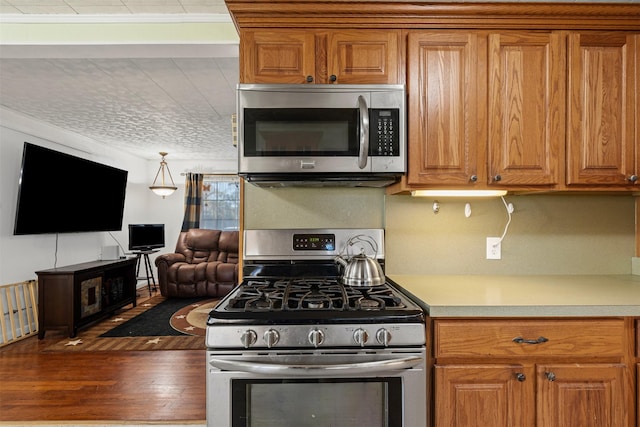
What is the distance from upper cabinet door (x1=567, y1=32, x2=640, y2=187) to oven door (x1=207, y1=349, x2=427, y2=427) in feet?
4.00

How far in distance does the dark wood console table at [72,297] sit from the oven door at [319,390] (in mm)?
3203

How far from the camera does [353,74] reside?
1.77 meters

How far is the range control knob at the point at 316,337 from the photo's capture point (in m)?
1.30

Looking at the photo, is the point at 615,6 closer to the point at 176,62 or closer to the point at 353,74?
the point at 353,74

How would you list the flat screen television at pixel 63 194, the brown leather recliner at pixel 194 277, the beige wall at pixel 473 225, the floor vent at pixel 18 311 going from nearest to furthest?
1. the beige wall at pixel 473 225
2. the floor vent at pixel 18 311
3. the flat screen television at pixel 63 194
4. the brown leather recliner at pixel 194 277

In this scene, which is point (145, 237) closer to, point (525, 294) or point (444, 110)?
point (444, 110)

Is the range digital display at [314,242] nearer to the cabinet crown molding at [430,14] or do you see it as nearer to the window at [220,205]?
the cabinet crown molding at [430,14]

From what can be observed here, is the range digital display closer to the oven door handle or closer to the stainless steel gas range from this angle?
the stainless steel gas range

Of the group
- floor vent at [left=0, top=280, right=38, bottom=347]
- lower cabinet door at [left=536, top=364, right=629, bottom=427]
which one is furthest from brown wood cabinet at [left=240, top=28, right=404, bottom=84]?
floor vent at [left=0, top=280, right=38, bottom=347]

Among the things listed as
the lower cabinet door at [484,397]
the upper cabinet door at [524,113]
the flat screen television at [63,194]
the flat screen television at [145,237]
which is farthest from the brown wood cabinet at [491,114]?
the flat screen television at [145,237]

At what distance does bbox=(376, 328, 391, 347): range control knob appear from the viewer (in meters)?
1.30

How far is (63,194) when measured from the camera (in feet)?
13.7

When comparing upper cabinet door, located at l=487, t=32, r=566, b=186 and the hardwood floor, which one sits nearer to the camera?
upper cabinet door, located at l=487, t=32, r=566, b=186

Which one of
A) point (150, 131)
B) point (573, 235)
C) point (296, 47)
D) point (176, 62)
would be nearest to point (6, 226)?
point (150, 131)
